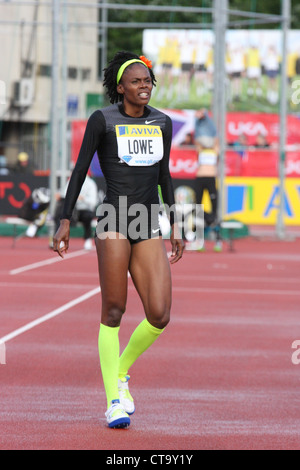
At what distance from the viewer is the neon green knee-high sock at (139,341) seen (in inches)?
292

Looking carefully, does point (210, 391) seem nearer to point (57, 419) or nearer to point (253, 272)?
point (57, 419)

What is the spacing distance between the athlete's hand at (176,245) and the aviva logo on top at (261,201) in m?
22.6

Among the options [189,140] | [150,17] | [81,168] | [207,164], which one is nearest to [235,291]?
[207,164]

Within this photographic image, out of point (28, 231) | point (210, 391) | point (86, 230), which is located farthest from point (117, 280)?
point (28, 231)

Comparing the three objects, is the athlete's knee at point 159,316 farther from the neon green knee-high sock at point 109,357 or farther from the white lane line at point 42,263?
the white lane line at point 42,263

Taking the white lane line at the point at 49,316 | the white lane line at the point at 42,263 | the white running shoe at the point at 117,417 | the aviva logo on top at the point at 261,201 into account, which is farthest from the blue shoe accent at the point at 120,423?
the aviva logo on top at the point at 261,201

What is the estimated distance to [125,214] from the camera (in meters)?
7.30

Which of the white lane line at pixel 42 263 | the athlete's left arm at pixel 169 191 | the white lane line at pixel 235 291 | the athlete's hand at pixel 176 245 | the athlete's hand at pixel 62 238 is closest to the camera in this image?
the athlete's hand at pixel 62 238

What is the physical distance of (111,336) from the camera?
A: 7312mm

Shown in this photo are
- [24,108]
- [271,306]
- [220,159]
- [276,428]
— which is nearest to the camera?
[276,428]

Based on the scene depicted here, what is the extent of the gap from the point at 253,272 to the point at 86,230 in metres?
5.00

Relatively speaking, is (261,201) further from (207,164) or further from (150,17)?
(150,17)

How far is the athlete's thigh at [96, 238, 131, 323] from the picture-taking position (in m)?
7.27

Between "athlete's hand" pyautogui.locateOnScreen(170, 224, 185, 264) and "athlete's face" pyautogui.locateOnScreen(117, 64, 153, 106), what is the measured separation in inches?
34.4
